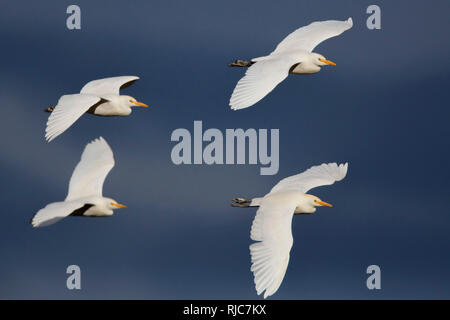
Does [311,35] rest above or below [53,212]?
above

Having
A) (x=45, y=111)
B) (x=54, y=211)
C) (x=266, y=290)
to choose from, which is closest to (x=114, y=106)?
(x=45, y=111)

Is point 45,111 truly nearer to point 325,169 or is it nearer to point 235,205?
point 235,205

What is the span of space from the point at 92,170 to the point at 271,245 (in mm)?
3356

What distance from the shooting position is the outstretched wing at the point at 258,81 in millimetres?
16062

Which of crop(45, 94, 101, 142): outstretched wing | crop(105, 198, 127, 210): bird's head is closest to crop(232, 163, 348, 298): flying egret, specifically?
crop(105, 198, 127, 210): bird's head

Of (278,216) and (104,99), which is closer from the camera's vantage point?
(278,216)

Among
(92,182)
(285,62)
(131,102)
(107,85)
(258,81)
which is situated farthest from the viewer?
(107,85)

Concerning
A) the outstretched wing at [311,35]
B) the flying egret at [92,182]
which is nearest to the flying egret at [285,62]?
the outstretched wing at [311,35]

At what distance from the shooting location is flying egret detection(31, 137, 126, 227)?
16.4 metres

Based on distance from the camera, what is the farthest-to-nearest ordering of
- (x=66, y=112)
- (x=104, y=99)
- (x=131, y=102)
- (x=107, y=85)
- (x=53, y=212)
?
(x=107, y=85)
(x=131, y=102)
(x=104, y=99)
(x=66, y=112)
(x=53, y=212)

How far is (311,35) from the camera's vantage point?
61.2ft

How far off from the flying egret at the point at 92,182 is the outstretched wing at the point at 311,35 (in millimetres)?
3418

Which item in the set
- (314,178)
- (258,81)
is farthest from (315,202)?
(258,81)

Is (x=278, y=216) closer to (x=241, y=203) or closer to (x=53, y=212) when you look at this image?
(x=241, y=203)
